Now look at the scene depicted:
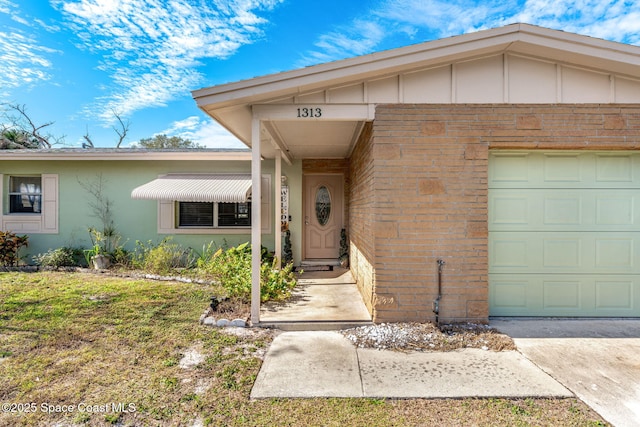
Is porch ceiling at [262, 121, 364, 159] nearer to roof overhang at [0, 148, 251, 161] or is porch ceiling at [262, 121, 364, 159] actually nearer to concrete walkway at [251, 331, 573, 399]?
roof overhang at [0, 148, 251, 161]

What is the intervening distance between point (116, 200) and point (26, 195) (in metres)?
3.07

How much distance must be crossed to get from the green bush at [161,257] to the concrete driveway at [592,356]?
26.9 feet

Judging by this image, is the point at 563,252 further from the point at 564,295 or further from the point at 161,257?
the point at 161,257

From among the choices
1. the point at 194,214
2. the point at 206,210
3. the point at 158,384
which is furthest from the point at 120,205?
the point at 158,384

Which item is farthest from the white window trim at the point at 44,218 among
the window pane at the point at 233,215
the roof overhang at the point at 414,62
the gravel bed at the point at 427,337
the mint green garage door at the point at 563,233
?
the mint green garage door at the point at 563,233

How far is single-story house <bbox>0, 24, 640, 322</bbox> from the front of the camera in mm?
4441

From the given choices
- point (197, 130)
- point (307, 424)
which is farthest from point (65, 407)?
point (197, 130)

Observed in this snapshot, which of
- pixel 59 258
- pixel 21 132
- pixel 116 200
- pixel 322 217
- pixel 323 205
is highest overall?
pixel 21 132

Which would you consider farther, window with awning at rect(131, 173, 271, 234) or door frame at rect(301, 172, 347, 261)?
door frame at rect(301, 172, 347, 261)

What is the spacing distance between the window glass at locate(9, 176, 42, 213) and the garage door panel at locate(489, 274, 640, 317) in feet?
42.8

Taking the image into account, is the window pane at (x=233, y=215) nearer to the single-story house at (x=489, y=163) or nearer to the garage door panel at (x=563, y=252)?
the single-story house at (x=489, y=163)

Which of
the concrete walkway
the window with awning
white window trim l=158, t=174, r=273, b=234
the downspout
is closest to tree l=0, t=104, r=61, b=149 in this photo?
white window trim l=158, t=174, r=273, b=234

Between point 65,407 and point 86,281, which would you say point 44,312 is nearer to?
point 86,281

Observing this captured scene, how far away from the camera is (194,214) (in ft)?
32.6
